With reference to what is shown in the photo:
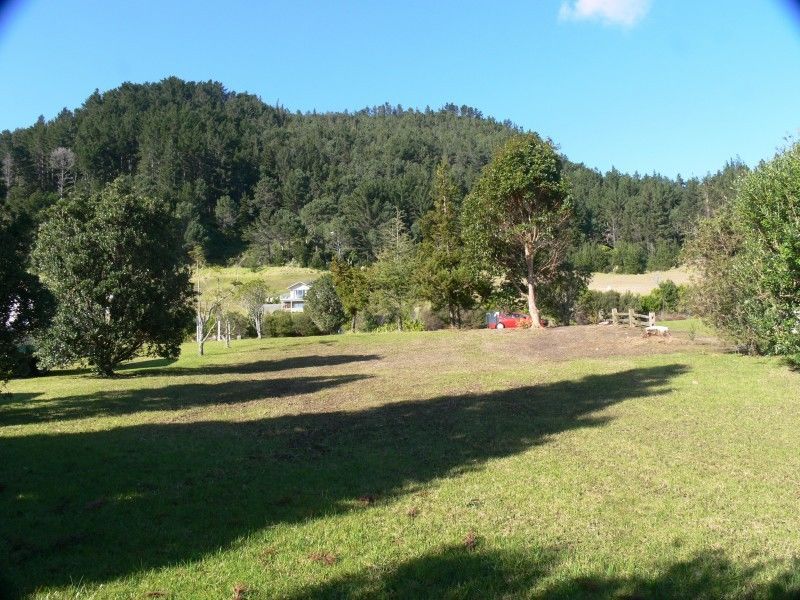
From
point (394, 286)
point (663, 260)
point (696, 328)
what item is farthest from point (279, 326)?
point (663, 260)

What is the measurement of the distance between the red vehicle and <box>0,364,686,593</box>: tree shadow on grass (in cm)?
3260

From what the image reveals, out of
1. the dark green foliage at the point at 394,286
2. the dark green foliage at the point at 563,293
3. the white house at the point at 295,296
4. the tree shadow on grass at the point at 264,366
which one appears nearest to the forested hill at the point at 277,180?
the white house at the point at 295,296

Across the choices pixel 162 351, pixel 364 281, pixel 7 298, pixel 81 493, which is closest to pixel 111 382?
pixel 162 351

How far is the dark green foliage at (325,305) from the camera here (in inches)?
2184

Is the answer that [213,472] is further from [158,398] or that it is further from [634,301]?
[634,301]

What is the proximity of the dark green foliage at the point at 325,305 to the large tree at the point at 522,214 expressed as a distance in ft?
54.4

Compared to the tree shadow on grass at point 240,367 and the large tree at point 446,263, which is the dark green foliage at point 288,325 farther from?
the tree shadow on grass at point 240,367

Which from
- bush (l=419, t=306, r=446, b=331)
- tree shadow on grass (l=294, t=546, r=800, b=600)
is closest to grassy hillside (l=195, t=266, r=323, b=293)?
bush (l=419, t=306, r=446, b=331)

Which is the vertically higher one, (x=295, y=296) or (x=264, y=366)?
(x=295, y=296)

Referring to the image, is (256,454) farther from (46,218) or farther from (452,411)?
(46,218)

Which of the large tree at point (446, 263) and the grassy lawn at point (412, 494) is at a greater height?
the large tree at point (446, 263)

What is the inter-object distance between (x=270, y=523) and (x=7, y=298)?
10.9 metres

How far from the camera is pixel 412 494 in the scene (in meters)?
7.29

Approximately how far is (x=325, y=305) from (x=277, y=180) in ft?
291
